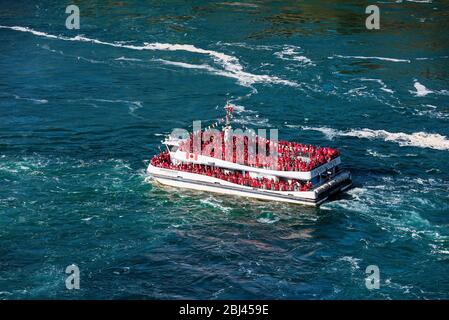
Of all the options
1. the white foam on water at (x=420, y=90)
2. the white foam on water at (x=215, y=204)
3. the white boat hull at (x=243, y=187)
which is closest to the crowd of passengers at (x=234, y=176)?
the white boat hull at (x=243, y=187)

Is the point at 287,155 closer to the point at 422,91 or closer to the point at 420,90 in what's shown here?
the point at 422,91

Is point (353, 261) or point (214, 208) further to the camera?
point (214, 208)

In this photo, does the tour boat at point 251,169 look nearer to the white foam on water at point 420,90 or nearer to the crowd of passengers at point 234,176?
the crowd of passengers at point 234,176

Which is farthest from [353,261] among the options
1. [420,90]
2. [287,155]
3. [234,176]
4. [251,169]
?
[420,90]

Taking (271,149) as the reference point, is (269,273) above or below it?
below
